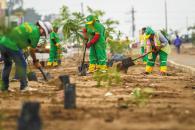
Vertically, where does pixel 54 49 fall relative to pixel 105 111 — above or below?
above

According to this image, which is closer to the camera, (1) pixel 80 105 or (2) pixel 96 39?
(1) pixel 80 105

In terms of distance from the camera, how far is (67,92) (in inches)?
293

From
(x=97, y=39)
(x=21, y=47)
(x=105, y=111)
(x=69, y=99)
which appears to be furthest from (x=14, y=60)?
(x=97, y=39)

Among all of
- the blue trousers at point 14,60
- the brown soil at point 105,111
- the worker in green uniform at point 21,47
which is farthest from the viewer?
the blue trousers at point 14,60

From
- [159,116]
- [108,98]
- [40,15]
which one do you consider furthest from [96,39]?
[40,15]

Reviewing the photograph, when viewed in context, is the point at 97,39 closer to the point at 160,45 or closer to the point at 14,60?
the point at 160,45

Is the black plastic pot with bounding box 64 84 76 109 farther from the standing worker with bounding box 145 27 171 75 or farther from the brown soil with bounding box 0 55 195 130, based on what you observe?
the standing worker with bounding box 145 27 171 75

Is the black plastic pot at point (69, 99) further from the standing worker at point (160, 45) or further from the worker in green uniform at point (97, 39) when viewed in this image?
the standing worker at point (160, 45)

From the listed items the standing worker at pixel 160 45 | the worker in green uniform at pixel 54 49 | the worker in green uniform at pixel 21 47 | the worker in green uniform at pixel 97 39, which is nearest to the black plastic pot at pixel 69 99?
the worker in green uniform at pixel 21 47

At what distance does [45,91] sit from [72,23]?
756 centimetres

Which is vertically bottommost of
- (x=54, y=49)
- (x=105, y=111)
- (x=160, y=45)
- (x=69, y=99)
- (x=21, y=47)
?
(x=105, y=111)

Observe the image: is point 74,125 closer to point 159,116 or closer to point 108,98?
point 159,116

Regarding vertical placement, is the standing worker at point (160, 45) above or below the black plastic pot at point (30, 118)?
above

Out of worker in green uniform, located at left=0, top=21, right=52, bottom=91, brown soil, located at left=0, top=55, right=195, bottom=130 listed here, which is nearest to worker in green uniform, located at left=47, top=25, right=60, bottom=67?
worker in green uniform, located at left=0, top=21, right=52, bottom=91
